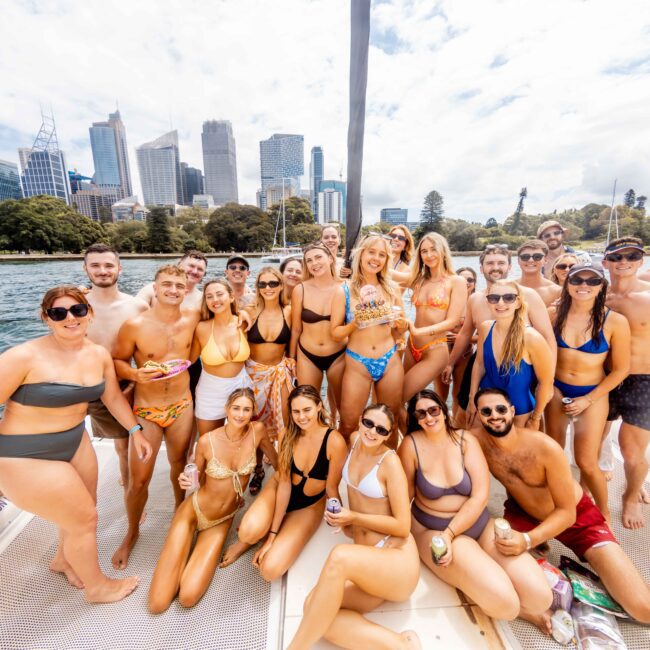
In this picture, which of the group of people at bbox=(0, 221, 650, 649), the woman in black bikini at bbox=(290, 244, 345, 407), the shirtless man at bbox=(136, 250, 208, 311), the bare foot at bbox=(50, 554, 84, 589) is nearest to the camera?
the group of people at bbox=(0, 221, 650, 649)

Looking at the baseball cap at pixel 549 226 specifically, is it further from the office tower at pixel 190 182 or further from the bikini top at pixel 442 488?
the office tower at pixel 190 182

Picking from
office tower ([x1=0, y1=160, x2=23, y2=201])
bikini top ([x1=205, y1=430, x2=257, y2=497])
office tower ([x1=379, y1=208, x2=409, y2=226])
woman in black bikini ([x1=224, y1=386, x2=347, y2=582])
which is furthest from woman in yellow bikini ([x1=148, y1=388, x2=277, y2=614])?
office tower ([x1=379, y1=208, x2=409, y2=226])

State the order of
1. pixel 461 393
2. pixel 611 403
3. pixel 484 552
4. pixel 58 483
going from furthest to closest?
1. pixel 461 393
2. pixel 611 403
3. pixel 484 552
4. pixel 58 483

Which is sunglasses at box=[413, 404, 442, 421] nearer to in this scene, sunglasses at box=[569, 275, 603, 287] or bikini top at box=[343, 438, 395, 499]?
bikini top at box=[343, 438, 395, 499]

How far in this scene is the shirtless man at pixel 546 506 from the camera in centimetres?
204

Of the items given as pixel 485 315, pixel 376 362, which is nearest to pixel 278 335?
pixel 376 362

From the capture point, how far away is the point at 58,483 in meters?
1.98

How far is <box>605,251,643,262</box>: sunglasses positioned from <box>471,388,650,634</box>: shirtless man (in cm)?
162

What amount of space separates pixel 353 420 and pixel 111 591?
220 cm

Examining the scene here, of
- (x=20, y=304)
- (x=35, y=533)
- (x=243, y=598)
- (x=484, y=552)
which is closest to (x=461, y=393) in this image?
(x=484, y=552)

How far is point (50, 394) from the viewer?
1.91 metres

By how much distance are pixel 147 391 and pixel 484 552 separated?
2.80 m

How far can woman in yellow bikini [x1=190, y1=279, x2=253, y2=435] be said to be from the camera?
9.31 feet

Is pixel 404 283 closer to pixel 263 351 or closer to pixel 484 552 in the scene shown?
pixel 263 351
